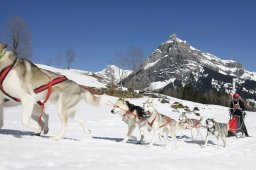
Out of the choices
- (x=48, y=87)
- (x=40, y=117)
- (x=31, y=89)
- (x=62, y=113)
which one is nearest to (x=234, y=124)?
(x=62, y=113)

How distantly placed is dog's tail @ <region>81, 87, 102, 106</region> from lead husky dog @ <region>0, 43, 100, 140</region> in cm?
17

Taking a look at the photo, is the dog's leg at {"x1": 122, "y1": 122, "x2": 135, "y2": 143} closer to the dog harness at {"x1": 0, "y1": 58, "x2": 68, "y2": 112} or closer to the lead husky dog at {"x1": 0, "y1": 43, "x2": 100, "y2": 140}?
the lead husky dog at {"x1": 0, "y1": 43, "x2": 100, "y2": 140}

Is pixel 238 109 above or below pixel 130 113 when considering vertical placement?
above

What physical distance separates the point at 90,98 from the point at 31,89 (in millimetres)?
1841

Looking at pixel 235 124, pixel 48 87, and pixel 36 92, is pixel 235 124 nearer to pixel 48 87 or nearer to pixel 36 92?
pixel 48 87

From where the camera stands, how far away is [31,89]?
6.34 meters

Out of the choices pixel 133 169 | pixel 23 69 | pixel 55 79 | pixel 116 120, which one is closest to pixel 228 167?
pixel 133 169

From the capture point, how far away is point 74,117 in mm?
7816

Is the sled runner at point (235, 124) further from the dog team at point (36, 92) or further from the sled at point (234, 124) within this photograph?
the dog team at point (36, 92)

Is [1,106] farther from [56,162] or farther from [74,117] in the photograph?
[56,162]

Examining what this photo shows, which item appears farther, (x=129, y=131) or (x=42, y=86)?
(x=129, y=131)

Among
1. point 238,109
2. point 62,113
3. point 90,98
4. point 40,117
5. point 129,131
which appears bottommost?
point 129,131

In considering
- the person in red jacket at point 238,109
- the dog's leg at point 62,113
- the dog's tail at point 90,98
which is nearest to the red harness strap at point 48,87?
the dog's leg at point 62,113

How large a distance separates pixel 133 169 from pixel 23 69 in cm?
283
